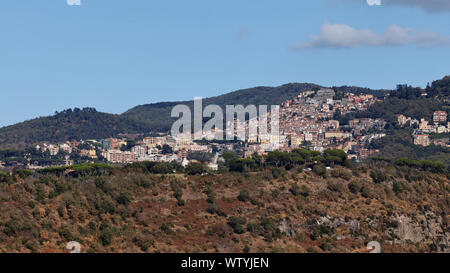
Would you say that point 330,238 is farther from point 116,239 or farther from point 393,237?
point 116,239

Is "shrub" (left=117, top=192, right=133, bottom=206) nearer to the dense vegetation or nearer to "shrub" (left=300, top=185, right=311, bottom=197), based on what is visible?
the dense vegetation

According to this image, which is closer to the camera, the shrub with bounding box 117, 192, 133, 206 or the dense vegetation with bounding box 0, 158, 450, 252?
the dense vegetation with bounding box 0, 158, 450, 252

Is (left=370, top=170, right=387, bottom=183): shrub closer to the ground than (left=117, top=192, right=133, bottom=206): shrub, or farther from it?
farther from it

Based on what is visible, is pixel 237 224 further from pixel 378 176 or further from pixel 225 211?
pixel 378 176

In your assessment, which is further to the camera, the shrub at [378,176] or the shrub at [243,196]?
the shrub at [378,176]

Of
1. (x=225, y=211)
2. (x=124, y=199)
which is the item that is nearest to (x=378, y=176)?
(x=225, y=211)

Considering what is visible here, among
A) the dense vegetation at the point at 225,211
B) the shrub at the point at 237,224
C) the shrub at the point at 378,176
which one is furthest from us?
the shrub at the point at 378,176

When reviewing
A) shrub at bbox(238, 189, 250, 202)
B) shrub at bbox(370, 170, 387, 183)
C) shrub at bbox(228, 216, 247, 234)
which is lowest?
shrub at bbox(228, 216, 247, 234)

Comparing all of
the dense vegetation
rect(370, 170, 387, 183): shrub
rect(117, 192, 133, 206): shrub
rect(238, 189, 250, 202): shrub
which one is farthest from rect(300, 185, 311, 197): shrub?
rect(117, 192, 133, 206): shrub

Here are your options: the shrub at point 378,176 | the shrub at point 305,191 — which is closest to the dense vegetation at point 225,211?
the shrub at point 305,191

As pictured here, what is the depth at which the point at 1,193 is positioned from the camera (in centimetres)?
6156

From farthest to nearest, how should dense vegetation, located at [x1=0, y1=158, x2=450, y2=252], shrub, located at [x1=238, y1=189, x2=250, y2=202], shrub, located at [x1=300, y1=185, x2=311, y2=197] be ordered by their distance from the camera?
1. shrub, located at [x1=300, y1=185, x2=311, y2=197]
2. shrub, located at [x1=238, y1=189, x2=250, y2=202]
3. dense vegetation, located at [x1=0, y1=158, x2=450, y2=252]

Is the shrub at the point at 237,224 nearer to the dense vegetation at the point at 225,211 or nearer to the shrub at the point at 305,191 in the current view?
the dense vegetation at the point at 225,211

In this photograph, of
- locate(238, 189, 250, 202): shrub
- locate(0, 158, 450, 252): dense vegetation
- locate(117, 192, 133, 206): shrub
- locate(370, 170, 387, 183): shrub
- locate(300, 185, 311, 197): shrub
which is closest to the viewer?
locate(0, 158, 450, 252): dense vegetation
